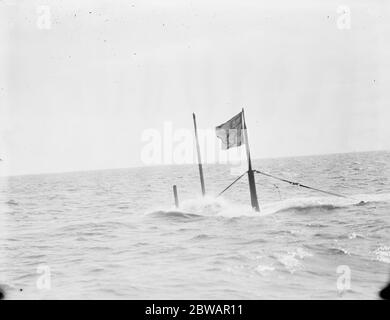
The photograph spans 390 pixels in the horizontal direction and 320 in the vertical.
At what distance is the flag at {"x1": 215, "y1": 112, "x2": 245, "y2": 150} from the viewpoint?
63.4ft

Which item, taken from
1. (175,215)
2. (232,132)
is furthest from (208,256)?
(175,215)

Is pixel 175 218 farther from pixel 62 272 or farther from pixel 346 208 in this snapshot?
pixel 62 272

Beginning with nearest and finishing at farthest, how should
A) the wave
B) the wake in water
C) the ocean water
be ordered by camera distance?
the ocean water
the wake in water
the wave

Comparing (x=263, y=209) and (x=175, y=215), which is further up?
(x=175, y=215)

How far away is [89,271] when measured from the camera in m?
12.0

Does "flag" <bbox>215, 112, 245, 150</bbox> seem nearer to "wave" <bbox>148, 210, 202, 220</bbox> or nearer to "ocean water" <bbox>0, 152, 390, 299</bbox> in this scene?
"ocean water" <bbox>0, 152, 390, 299</bbox>

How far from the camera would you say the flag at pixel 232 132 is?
63.4 feet

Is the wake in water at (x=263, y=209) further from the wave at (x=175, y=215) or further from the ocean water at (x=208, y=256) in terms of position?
the ocean water at (x=208, y=256)

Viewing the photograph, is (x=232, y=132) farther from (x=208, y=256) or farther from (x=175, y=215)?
(x=175, y=215)

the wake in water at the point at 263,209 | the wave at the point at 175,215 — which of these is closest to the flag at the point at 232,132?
the wake in water at the point at 263,209

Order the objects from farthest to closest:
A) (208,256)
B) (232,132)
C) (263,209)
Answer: (263,209) < (232,132) < (208,256)

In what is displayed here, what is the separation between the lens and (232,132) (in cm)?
1958

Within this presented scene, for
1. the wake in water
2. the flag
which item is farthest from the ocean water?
the flag
